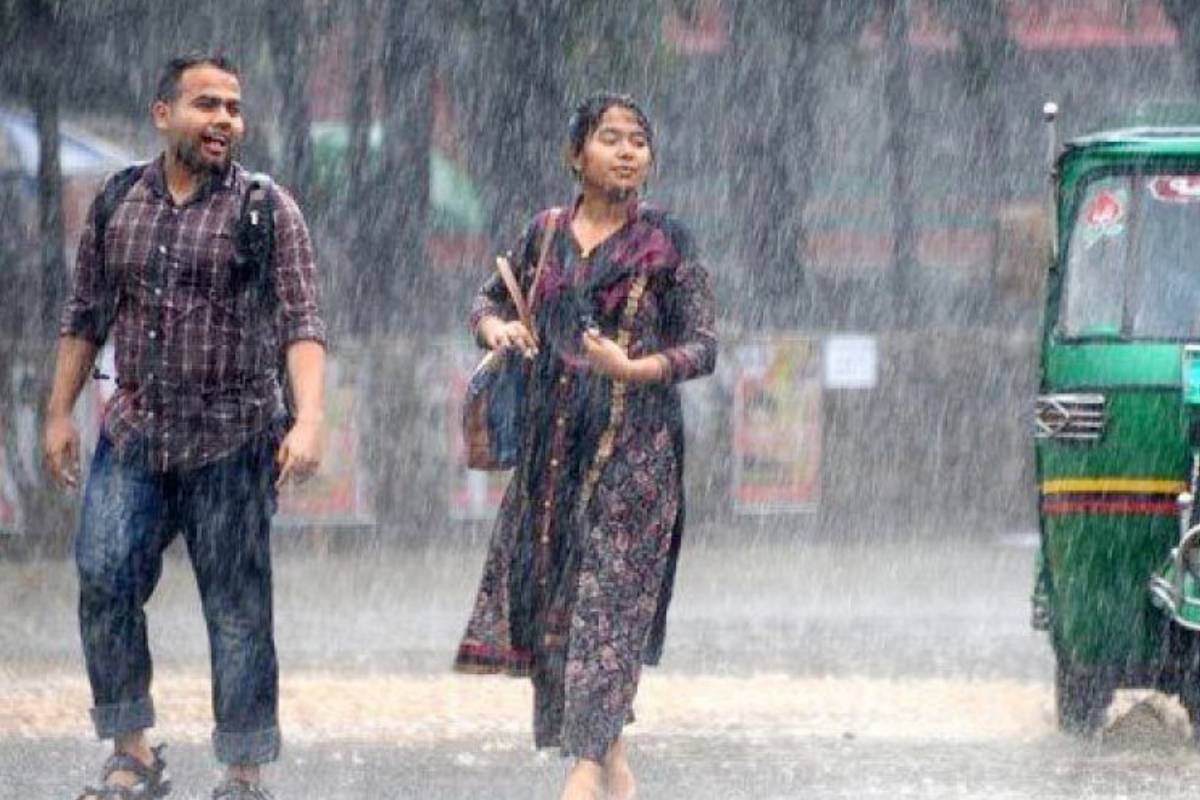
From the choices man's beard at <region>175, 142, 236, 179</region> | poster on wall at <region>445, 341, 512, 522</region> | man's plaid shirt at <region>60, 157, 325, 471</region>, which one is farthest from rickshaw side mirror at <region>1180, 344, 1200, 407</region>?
poster on wall at <region>445, 341, 512, 522</region>

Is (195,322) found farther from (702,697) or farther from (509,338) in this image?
(702,697)

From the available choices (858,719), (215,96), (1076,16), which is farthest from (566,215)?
(1076,16)

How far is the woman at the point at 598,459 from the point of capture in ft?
28.0

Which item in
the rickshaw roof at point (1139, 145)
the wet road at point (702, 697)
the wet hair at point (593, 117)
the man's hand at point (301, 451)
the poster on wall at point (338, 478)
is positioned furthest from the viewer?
the poster on wall at point (338, 478)

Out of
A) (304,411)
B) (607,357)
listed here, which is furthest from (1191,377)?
(304,411)

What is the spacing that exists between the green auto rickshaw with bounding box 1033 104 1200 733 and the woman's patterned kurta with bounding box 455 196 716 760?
1895 millimetres

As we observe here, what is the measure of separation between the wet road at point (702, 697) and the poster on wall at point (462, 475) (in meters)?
1.06

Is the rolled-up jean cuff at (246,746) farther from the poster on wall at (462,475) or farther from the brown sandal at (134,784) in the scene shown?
the poster on wall at (462,475)

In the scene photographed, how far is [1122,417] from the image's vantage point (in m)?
10.2

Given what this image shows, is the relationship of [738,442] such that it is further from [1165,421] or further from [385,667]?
[1165,421]

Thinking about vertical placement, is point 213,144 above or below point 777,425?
above

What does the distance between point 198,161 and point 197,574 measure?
94 centimetres

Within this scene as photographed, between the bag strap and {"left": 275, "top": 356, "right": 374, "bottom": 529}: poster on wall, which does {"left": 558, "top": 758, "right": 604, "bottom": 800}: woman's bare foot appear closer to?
the bag strap

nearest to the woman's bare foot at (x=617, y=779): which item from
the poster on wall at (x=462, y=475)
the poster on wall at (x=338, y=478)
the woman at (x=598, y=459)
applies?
the woman at (x=598, y=459)
